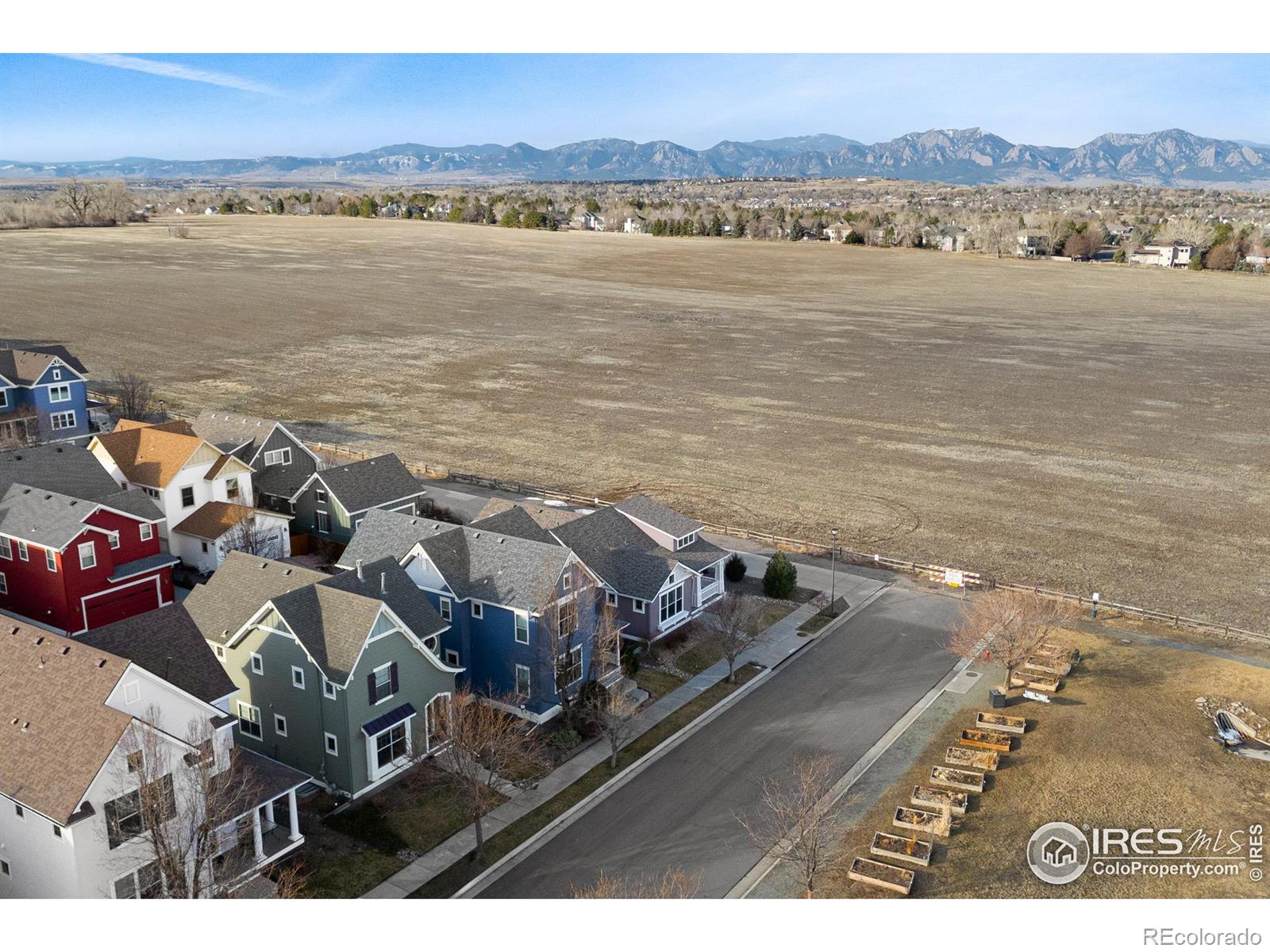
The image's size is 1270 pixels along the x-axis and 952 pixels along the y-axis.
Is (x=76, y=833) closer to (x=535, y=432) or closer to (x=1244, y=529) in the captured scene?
(x=535, y=432)

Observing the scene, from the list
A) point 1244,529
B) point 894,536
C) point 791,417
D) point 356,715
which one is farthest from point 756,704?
point 791,417

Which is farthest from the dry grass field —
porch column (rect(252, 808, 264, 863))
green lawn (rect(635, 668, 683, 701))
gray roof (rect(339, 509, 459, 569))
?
gray roof (rect(339, 509, 459, 569))

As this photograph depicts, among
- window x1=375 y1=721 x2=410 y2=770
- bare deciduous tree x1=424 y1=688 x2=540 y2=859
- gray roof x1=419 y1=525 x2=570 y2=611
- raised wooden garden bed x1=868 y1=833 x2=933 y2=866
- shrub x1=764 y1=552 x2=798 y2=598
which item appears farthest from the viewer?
shrub x1=764 y1=552 x2=798 y2=598

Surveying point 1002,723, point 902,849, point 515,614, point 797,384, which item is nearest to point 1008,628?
point 1002,723

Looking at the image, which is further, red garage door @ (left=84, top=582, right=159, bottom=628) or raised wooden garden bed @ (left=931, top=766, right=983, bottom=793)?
red garage door @ (left=84, top=582, right=159, bottom=628)

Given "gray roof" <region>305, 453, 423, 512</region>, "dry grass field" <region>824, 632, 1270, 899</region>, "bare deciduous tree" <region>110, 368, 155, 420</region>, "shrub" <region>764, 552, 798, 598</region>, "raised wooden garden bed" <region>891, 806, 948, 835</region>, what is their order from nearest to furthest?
"dry grass field" <region>824, 632, 1270, 899</region> → "raised wooden garden bed" <region>891, 806, 948, 835</region> → "shrub" <region>764, 552, 798, 598</region> → "gray roof" <region>305, 453, 423, 512</region> → "bare deciduous tree" <region>110, 368, 155, 420</region>

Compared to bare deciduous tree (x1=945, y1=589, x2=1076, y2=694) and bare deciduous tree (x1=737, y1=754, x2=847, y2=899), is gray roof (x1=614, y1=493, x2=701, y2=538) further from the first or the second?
bare deciduous tree (x1=737, y1=754, x2=847, y2=899)

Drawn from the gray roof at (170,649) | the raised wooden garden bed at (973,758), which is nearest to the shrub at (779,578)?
the raised wooden garden bed at (973,758)
